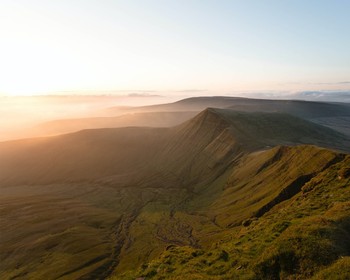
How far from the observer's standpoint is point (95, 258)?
5527 inches

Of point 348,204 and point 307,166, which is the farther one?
point 307,166

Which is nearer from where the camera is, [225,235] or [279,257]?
[279,257]

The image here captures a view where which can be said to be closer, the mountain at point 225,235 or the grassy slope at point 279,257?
the grassy slope at point 279,257

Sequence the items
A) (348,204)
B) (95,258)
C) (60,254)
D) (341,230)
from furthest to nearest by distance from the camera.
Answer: (60,254) → (95,258) → (348,204) → (341,230)

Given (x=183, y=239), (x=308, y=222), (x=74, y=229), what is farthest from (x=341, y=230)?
(x=74, y=229)

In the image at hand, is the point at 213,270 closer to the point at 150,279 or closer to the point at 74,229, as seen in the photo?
the point at 150,279

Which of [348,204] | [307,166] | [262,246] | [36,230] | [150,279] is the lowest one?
[36,230]

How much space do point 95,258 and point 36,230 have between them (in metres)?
68.6

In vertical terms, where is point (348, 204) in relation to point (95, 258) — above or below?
above

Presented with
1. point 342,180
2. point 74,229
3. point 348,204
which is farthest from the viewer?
point 74,229

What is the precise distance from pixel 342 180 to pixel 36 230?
586ft

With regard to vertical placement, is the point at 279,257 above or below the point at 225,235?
above

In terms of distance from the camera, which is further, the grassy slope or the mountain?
the mountain

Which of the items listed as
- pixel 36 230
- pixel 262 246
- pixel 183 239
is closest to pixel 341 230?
pixel 262 246
